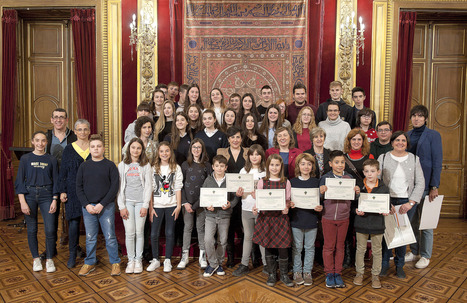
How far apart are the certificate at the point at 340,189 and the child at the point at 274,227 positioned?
40 cm

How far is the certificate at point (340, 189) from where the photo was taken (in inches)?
129

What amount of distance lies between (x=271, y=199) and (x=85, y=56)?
4.54 metres

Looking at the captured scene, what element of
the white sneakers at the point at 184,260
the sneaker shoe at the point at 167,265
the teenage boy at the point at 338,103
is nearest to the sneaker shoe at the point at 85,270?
the sneaker shoe at the point at 167,265

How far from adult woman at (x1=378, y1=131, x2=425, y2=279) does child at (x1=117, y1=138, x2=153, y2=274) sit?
2599 mm

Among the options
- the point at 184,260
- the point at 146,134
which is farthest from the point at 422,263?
the point at 146,134

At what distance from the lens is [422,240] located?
400cm

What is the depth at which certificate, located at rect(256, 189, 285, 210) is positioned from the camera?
3262 millimetres

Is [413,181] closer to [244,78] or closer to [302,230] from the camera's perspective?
[302,230]

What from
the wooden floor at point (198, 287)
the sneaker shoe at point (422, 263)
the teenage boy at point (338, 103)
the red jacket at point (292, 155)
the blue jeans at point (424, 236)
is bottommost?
the wooden floor at point (198, 287)

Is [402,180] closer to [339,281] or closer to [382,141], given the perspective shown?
[382,141]

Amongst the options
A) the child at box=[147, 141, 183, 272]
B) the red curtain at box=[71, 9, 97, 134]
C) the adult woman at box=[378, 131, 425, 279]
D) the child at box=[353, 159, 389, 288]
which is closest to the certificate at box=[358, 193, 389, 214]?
the child at box=[353, 159, 389, 288]

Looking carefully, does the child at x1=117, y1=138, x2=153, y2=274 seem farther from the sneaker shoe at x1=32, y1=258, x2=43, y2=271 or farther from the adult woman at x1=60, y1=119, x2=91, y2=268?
the sneaker shoe at x1=32, y1=258, x2=43, y2=271

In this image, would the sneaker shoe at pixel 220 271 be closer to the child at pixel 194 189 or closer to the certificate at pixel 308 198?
the child at pixel 194 189

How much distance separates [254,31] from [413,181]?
3.73m
